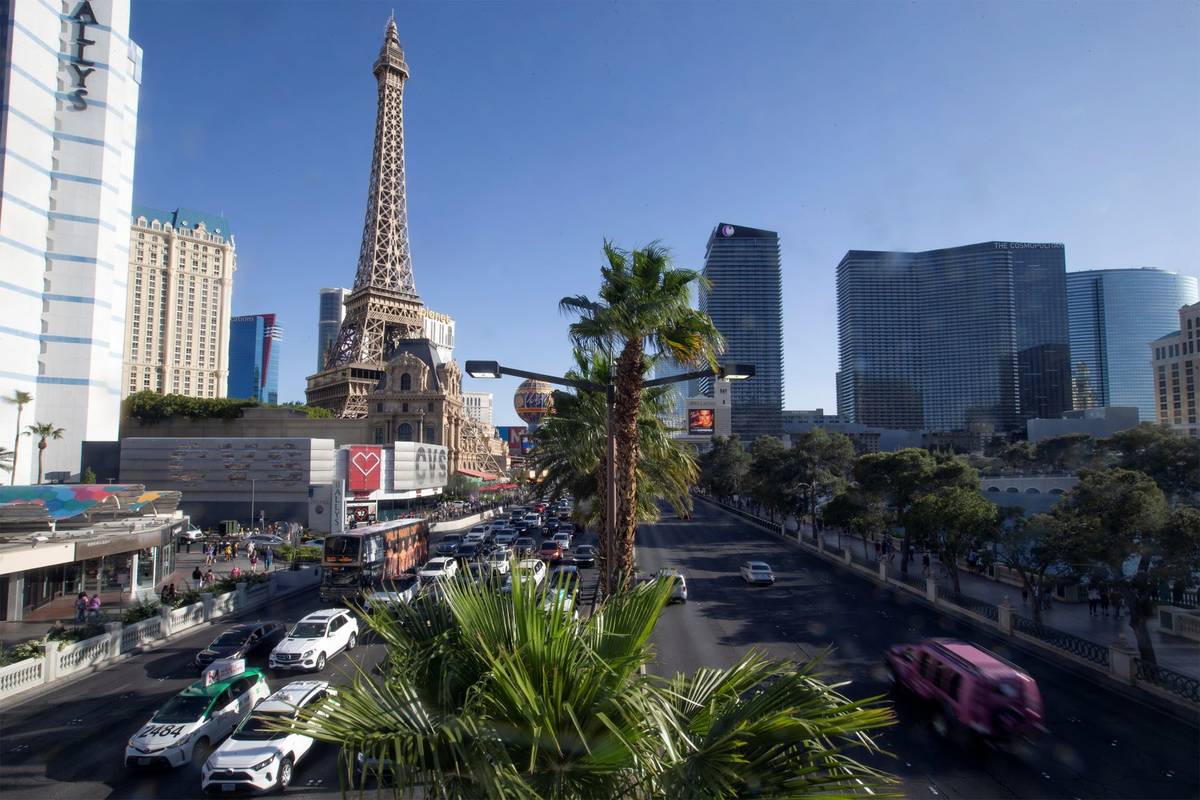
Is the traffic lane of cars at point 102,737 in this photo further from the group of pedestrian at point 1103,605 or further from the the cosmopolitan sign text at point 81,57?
the the cosmopolitan sign text at point 81,57

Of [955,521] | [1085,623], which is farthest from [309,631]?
[1085,623]

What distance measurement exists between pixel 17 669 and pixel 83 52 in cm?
5119

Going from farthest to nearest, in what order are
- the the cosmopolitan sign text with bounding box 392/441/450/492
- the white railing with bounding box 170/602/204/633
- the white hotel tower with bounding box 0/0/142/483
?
the the cosmopolitan sign text with bounding box 392/441/450/492
the white hotel tower with bounding box 0/0/142/483
the white railing with bounding box 170/602/204/633

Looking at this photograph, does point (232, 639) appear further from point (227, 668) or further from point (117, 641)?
point (117, 641)

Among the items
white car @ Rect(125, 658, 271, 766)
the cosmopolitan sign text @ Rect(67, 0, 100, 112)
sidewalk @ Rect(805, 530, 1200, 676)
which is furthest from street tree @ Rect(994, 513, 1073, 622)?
the cosmopolitan sign text @ Rect(67, 0, 100, 112)

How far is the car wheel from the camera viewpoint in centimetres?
1138

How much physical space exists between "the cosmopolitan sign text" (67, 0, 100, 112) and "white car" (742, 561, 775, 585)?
183 feet

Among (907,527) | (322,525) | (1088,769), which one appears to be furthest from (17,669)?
(322,525)

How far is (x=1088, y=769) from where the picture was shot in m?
12.0

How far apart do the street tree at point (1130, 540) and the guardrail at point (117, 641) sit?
27.5 metres

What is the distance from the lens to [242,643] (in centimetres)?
1906

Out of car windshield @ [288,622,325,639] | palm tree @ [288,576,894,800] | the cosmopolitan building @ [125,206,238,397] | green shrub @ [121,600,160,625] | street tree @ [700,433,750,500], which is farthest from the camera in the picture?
the cosmopolitan building @ [125,206,238,397]

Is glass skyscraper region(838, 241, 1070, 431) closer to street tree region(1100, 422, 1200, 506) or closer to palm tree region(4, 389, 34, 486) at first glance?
street tree region(1100, 422, 1200, 506)

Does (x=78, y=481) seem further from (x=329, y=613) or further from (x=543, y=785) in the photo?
(x=543, y=785)
